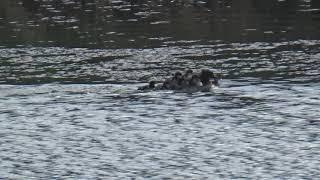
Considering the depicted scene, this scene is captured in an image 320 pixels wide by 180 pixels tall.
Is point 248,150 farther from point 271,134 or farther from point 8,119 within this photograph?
point 8,119

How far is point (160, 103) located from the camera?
1544 inches

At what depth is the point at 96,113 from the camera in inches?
1483

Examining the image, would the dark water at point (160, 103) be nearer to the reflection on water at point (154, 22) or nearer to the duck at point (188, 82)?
the reflection on water at point (154, 22)

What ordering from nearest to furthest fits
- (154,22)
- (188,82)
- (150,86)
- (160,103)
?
(160,103) < (150,86) < (188,82) < (154,22)

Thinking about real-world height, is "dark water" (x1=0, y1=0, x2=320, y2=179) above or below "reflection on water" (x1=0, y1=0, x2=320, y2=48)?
below

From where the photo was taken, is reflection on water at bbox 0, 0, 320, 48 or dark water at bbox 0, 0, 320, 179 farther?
reflection on water at bbox 0, 0, 320, 48

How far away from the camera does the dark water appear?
2917cm

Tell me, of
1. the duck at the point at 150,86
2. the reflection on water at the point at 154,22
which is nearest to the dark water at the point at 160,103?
the reflection on water at the point at 154,22

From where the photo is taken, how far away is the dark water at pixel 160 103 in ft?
95.7

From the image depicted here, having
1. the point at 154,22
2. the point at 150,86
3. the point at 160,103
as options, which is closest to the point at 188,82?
the point at 150,86

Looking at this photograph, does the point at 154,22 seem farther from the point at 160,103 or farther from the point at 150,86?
the point at 160,103

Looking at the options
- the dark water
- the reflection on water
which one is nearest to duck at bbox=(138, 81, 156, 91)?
the dark water

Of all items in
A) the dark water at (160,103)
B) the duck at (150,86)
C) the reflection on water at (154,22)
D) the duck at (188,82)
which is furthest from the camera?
the reflection on water at (154,22)

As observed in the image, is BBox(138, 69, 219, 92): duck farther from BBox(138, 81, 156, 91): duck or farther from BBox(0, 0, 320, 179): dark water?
BBox(0, 0, 320, 179): dark water
